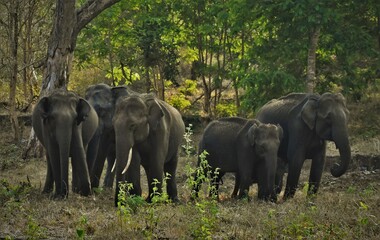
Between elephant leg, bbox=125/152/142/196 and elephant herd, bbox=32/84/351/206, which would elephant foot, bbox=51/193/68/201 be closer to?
elephant herd, bbox=32/84/351/206

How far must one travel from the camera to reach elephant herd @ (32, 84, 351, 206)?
36.6ft

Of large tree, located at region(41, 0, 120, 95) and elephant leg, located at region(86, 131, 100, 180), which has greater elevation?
large tree, located at region(41, 0, 120, 95)

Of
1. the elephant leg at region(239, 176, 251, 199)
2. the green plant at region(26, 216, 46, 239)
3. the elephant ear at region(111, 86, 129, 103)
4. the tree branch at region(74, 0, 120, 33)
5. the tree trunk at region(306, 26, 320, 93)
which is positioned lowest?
the elephant leg at region(239, 176, 251, 199)

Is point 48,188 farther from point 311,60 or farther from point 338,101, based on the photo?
point 311,60

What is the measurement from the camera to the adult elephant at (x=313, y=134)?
1248 centimetres

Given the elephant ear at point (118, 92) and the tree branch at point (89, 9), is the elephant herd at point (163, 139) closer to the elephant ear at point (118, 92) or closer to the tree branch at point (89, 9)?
the elephant ear at point (118, 92)

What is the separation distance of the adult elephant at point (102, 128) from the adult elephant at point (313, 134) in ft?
10.8

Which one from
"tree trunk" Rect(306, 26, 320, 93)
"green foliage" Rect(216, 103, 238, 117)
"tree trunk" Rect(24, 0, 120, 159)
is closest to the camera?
"tree trunk" Rect(24, 0, 120, 159)

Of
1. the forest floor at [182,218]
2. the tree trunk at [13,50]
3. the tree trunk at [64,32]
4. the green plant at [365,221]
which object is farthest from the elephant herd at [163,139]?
the tree trunk at [13,50]

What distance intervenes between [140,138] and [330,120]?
369cm

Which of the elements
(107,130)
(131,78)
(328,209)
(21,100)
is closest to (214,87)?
(131,78)

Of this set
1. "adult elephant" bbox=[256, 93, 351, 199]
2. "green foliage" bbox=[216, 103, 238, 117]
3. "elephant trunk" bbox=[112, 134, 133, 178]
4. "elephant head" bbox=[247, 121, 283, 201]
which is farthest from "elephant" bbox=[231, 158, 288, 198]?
"green foliage" bbox=[216, 103, 238, 117]

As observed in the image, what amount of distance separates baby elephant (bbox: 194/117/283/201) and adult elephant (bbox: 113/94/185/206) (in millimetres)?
875

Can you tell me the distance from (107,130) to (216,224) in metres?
5.91
